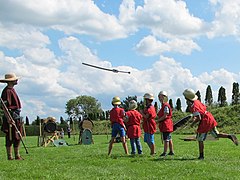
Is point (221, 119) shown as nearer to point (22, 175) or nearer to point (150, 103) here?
point (150, 103)

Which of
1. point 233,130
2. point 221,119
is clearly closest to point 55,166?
point 233,130

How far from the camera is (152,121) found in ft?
44.5

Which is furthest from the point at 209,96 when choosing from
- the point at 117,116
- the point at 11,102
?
the point at 11,102

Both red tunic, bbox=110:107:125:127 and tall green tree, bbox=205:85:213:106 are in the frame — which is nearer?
red tunic, bbox=110:107:125:127

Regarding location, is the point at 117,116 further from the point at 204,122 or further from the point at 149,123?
the point at 204,122

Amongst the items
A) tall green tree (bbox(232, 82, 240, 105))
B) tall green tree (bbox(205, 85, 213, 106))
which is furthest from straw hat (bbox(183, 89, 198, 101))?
tall green tree (bbox(205, 85, 213, 106))

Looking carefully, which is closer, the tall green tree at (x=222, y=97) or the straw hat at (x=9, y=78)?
the straw hat at (x=9, y=78)

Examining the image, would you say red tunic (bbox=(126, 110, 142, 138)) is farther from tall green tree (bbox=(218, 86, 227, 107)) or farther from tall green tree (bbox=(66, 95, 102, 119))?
tall green tree (bbox=(66, 95, 102, 119))

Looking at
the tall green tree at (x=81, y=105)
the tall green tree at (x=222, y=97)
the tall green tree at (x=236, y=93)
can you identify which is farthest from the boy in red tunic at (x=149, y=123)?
the tall green tree at (x=81, y=105)

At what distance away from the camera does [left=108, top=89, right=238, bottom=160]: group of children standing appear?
38.7 ft

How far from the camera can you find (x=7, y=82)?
41.8 feet

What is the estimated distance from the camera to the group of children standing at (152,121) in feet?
38.7

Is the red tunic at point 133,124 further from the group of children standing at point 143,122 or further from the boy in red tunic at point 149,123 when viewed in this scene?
the boy in red tunic at point 149,123

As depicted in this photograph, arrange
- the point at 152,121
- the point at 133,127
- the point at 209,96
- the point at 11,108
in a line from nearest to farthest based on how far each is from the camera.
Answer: the point at 11,108 < the point at 152,121 < the point at 133,127 < the point at 209,96
